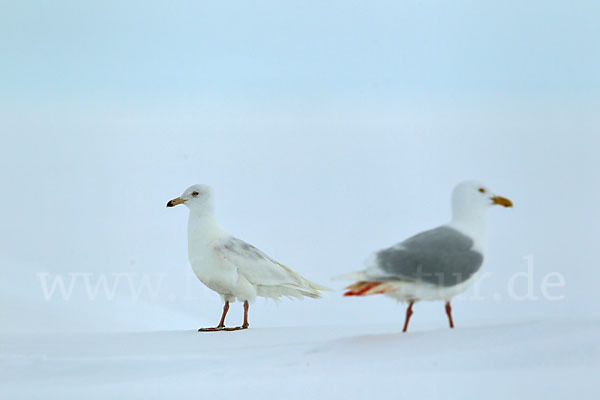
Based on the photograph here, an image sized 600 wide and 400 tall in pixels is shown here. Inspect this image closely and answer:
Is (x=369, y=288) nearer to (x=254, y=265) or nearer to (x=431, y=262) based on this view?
(x=431, y=262)

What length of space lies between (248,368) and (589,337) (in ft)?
2.27

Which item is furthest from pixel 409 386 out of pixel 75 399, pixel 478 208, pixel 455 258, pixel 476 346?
pixel 75 399

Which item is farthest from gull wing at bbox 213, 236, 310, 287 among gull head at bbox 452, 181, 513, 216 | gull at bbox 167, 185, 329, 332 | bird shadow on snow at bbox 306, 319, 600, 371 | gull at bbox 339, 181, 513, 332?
gull head at bbox 452, 181, 513, 216

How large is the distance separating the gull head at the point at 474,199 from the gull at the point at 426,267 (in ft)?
0.13

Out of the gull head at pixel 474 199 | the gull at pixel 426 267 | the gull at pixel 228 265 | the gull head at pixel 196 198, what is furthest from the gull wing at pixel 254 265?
the gull head at pixel 474 199

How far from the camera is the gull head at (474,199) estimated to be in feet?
5.46

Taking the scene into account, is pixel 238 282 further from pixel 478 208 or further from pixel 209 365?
pixel 478 208

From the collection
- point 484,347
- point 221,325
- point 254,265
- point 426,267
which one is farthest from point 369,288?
point 221,325

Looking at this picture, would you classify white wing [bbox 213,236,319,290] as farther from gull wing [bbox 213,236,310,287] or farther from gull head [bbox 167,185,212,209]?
gull head [bbox 167,185,212,209]

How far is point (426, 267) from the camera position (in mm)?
1593

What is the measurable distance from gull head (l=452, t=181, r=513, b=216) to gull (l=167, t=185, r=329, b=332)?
0.48 meters

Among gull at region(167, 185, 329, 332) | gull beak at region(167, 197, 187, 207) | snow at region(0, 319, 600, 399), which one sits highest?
gull beak at region(167, 197, 187, 207)

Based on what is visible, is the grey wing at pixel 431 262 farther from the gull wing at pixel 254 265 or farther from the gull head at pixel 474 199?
the gull wing at pixel 254 265

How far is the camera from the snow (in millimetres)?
1599
